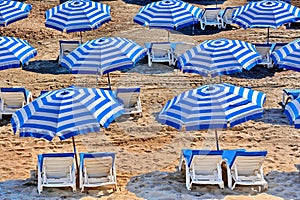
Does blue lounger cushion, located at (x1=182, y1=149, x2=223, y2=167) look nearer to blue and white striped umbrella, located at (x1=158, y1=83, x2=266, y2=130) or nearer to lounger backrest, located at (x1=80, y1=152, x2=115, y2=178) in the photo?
blue and white striped umbrella, located at (x1=158, y1=83, x2=266, y2=130)

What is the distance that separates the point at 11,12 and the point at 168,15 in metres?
4.31

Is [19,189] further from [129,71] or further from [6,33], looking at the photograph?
[6,33]

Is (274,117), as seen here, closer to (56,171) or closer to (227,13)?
(56,171)

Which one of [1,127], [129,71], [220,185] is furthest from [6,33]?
[220,185]

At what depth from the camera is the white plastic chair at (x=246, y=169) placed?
10625 mm

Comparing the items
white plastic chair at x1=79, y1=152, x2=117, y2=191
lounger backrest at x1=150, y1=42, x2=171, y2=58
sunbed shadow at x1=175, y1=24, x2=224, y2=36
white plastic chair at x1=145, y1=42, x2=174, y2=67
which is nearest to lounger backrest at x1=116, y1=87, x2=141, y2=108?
white plastic chair at x1=145, y1=42, x2=174, y2=67

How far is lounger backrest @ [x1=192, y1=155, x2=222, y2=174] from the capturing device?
423 inches

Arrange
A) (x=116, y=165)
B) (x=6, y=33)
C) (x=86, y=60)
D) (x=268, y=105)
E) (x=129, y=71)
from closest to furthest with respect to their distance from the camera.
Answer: (x=116, y=165) < (x=86, y=60) < (x=268, y=105) < (x=129, y=71) < (x=6, y=33)

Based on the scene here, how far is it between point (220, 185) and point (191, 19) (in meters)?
6.55

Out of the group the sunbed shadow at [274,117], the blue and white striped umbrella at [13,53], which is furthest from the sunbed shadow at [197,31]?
the blue and white striped umbrella at [13,53]

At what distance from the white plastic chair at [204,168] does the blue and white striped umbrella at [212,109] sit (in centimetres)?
53

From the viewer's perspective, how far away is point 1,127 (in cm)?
1335

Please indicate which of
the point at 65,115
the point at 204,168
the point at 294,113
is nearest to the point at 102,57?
the point at 65,115

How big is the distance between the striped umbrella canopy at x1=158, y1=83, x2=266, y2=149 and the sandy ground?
3.87 feet
